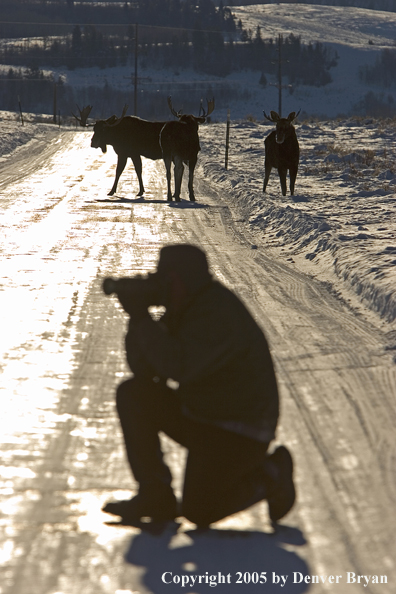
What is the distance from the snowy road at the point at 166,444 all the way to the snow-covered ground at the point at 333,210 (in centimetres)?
43

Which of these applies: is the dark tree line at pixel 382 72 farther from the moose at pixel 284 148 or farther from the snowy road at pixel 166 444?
the snowy road at pixel 166 444

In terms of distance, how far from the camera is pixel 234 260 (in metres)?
9.38

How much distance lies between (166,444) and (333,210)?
389 inches

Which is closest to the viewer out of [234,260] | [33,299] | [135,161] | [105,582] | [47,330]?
[105,582]

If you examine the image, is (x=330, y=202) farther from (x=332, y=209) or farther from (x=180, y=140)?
(x=180, y=140)

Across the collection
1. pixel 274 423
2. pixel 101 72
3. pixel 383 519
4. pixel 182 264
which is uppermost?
pixel 182 264

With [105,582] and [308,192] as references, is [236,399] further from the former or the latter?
[308,192]

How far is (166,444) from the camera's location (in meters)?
4.12

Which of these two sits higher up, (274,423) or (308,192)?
(274,423)

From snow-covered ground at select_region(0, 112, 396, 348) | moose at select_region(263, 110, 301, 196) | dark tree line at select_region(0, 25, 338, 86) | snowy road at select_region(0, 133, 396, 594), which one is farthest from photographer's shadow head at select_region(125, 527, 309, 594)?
dark tree line at select_region(0, 25, 338, 86)

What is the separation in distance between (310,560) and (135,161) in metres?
14.0

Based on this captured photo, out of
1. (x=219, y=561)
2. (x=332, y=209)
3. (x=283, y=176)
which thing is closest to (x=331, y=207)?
(x=332, y=209)

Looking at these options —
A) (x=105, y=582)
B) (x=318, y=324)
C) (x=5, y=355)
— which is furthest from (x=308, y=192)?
(x=105, y=582)

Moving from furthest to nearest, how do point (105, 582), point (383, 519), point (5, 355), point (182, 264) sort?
point (5, 355), point (383, 519), point (182, 264), point (105, 582)
